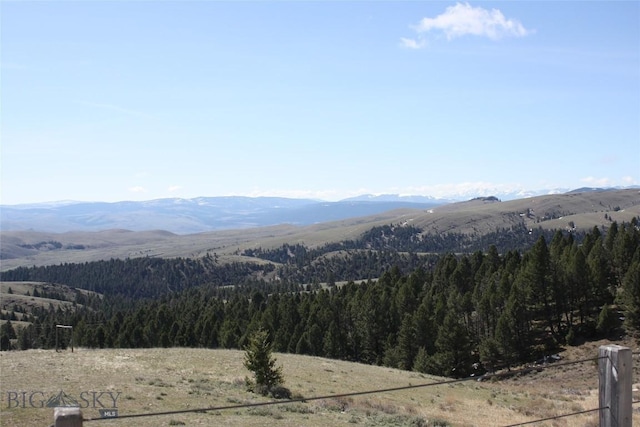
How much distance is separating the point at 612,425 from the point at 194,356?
43.8 metres

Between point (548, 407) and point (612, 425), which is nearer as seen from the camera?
point (612, 425)

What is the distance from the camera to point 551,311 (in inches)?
3349

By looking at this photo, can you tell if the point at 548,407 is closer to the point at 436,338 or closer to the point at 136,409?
the point at 136,409

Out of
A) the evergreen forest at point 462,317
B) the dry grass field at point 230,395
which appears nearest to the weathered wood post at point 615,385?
the dry grass field at point 230,395

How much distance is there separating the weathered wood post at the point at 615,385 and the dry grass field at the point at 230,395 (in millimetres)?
14556

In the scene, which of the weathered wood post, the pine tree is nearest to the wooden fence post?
the weathered wood post

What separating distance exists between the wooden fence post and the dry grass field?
54.9ft

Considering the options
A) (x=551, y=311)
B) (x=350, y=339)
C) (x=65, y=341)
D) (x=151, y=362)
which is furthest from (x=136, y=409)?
(x=65, y=341)

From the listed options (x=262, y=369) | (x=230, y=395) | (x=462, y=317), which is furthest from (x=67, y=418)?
(x=462, y=317)

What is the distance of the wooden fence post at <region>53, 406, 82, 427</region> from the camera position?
16.6 feet

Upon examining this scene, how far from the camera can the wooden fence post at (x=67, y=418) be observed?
16.6 ft

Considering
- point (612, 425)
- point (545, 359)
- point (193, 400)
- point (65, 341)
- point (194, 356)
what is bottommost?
point (65, 341)

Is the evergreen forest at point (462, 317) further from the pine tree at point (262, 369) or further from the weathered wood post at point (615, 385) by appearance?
the weathered wood post at point (615, 385)

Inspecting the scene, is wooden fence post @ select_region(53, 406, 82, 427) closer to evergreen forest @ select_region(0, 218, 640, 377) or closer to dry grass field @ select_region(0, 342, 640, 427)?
dry grass field @ select_region(0, 342, 640, 427)
